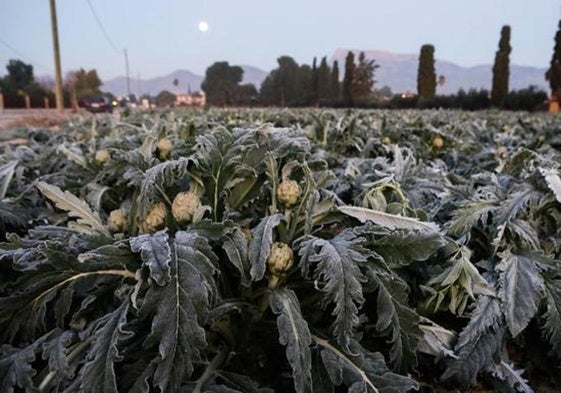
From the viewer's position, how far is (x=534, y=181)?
76.8 inches

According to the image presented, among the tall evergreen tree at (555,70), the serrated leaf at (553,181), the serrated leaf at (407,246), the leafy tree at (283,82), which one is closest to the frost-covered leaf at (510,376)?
the serrated leaf at (407,246)

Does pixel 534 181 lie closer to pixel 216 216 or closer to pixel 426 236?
pixel 426 236

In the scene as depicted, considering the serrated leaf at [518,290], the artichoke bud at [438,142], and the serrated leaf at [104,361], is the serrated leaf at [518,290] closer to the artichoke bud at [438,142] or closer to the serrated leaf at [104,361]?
the serrated leaf at [104,361]

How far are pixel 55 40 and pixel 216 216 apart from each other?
23452 millimetres

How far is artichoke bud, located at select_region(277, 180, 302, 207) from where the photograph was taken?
1.50m

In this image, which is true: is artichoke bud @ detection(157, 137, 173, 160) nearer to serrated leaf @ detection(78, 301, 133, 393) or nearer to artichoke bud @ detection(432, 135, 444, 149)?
serrated leaf @ detection(78, 301, 133, 393)

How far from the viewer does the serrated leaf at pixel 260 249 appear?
4.12 ft

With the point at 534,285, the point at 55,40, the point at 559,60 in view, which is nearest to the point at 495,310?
the point at 534,285

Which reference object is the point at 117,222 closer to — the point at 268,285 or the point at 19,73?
the point at 268,285

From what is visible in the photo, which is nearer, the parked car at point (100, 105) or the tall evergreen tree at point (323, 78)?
the parked car at point (100, 105)

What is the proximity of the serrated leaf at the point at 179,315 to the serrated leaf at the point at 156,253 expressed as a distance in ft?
0.11

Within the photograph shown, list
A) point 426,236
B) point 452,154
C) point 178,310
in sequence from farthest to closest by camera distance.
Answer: point 452,154 < point 426,236 < point 178,310

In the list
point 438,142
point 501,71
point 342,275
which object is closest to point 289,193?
point 342,275

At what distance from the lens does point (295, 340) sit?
3.92ft
